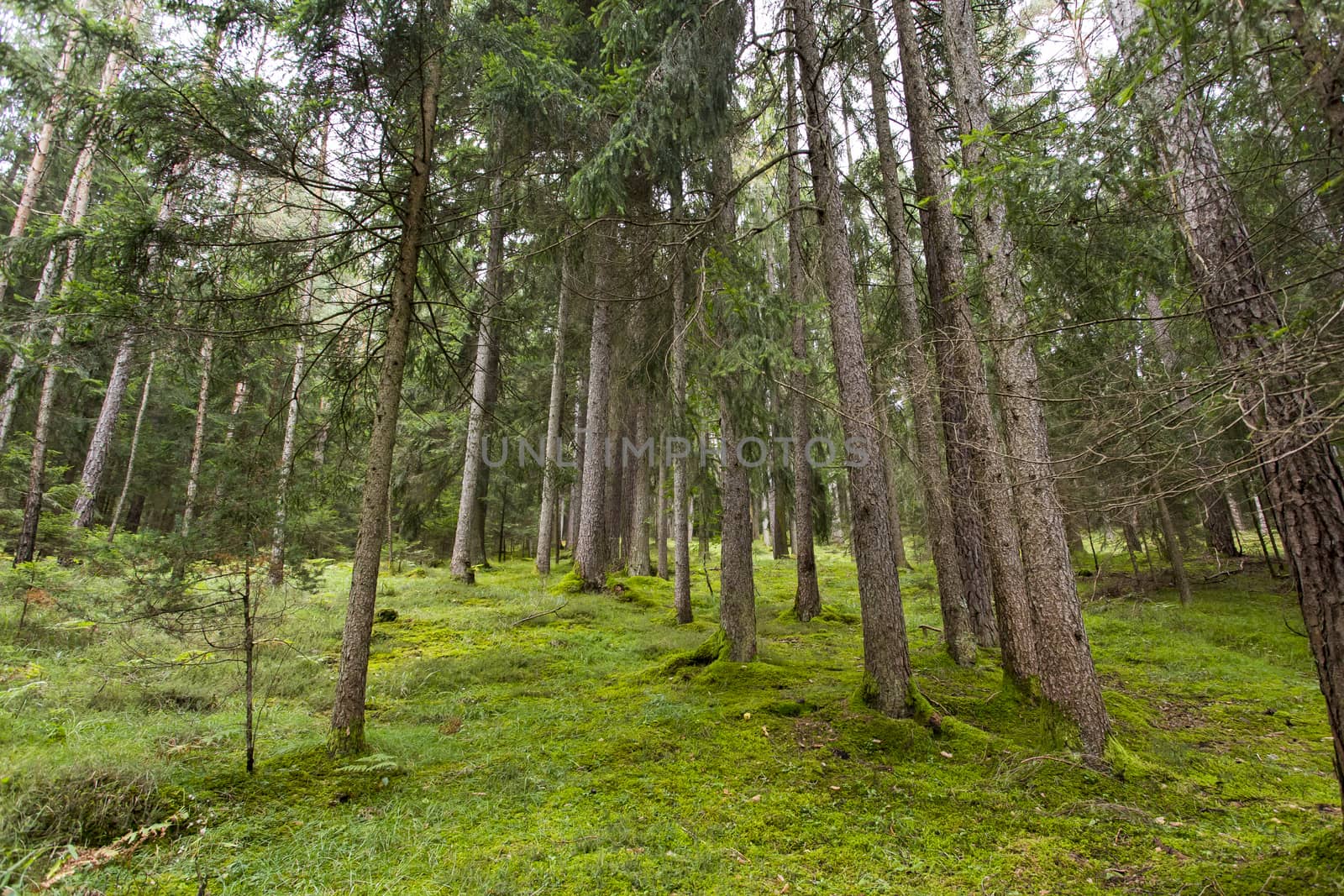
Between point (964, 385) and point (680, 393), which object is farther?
point (680, 393)

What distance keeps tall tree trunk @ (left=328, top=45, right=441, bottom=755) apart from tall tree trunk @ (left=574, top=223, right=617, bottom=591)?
706 centimetres

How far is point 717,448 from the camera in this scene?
9484 millimetres

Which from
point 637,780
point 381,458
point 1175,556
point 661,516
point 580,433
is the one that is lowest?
point 637,780

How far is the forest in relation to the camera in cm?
316

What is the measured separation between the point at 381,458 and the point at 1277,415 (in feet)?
21.1

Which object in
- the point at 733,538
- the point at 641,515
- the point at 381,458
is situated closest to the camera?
the point at 381,458

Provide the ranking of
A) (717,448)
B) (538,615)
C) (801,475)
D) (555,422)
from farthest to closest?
(555,422)
(801,475)
(538,615)
(717,448)

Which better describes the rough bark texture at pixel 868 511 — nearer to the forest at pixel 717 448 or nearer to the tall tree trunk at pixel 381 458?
the forest at pixel 717 448

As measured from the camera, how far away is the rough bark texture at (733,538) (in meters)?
7.11

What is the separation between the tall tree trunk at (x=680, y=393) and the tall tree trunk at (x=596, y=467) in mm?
1797

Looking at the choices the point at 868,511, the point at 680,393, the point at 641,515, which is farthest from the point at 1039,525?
the point at 641,515

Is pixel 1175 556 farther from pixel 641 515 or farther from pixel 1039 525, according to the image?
pixel 641 515

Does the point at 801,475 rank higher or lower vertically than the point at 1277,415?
higher

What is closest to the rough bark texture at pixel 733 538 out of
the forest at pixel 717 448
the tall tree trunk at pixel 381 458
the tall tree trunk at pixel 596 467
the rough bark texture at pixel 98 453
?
the forest at pixel 717 448
